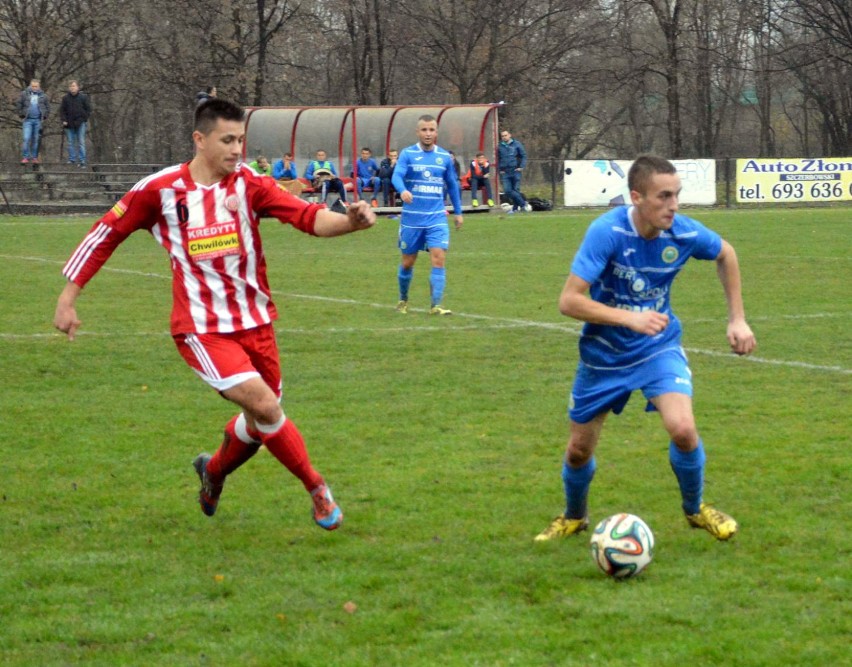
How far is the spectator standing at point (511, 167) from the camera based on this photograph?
28.7 meters

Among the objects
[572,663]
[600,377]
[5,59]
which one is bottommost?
[572,663]

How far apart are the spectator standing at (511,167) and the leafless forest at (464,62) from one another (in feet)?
38.9

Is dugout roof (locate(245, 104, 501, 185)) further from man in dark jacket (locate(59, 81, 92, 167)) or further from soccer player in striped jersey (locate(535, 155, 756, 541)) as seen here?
soccer player in striped jersey (locate(535, 155, 756, 541))

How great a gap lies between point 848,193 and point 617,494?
26625mm

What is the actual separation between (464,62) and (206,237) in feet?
121

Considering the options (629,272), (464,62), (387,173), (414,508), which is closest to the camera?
(629,272)

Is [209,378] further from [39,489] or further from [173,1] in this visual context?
[173,1]

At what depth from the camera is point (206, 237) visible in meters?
4.90

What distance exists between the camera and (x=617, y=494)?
551cm

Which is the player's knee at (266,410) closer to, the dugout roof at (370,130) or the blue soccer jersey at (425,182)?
the blue soccer jersey at (425,182)

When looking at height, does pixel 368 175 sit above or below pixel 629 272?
above

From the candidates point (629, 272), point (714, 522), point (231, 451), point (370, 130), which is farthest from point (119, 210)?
point (370, 130)

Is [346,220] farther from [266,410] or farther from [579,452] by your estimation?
[579,452]

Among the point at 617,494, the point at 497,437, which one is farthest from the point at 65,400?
the point at 617,494
